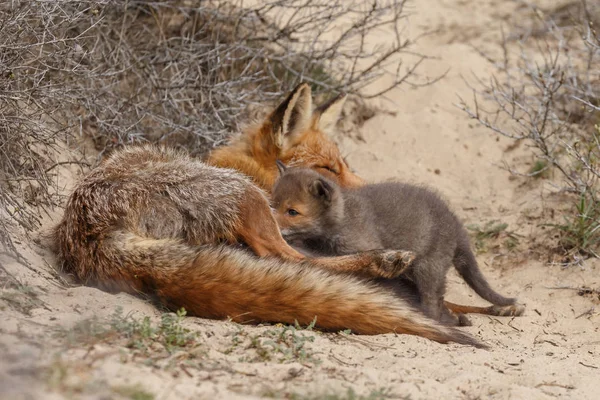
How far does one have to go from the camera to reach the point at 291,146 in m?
6.71

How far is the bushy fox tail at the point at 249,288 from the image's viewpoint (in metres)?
4.62

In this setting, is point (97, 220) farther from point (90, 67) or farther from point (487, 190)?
point (487, 190)

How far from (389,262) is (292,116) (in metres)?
A: 1.99

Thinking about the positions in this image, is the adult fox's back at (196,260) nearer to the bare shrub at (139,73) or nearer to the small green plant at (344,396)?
the bare shrub at (139,73)

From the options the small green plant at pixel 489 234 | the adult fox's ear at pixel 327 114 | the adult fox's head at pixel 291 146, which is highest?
the adult fox's ear at pixel 327 114

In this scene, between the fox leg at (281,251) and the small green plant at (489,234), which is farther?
the small green plant at (489,234)

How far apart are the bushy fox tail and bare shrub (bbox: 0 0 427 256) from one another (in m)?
1.21

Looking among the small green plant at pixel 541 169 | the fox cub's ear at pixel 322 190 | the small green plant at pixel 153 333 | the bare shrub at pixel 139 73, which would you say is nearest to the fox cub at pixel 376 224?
the fox cub's ear at pixel 322 190

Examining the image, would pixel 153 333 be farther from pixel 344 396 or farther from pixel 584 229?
pixel 584 229

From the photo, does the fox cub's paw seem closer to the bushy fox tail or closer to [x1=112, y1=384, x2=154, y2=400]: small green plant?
the bushy fox tail

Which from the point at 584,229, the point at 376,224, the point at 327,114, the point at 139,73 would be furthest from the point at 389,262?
the point at 139,73

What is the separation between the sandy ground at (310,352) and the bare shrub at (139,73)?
0.70m

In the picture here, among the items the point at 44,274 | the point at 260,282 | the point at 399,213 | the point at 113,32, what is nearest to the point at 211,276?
the point at 260,282

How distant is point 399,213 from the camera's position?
596 cm
